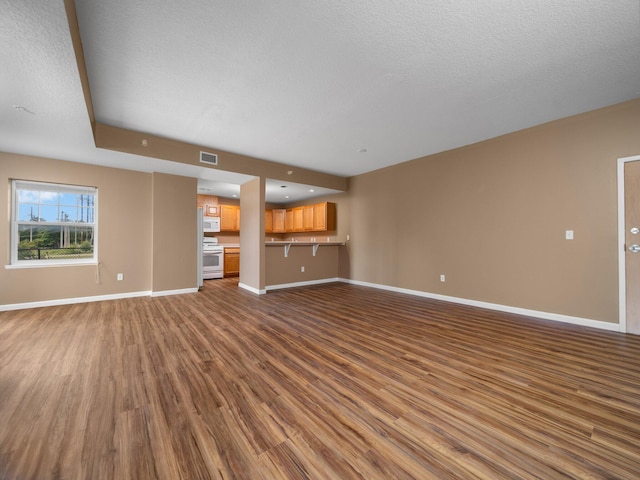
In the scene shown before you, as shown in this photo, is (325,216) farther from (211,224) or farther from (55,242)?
(55,242)

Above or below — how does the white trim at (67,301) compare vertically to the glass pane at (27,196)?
below

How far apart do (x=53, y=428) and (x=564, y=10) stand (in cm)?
416

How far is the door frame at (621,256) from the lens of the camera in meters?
2.89

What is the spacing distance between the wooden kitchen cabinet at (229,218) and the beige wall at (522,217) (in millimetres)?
4803

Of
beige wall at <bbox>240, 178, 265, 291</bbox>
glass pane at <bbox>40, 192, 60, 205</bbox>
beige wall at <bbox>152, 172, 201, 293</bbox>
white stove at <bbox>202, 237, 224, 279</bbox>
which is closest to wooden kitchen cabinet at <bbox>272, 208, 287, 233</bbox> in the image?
white stove at <bbox>202, 237, 224, 279</bbox>

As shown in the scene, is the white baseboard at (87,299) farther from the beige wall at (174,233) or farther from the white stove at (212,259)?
the white stove at (212,259)

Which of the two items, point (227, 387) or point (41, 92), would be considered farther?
point (41, 92)

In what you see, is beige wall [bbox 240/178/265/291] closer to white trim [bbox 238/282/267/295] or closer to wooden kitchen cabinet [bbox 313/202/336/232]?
white trim [bbox 238/282/267/295]

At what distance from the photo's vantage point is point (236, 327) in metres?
3.12

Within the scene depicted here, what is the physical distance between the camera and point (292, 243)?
568cm

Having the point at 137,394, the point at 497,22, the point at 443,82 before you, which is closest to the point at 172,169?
the point at 137,394

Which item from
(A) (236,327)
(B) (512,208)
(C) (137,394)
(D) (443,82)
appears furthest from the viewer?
(B) (512,208)

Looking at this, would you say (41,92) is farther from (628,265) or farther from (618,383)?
(628,265)

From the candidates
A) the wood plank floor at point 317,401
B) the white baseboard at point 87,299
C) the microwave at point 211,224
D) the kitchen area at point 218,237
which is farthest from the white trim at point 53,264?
the microwave at point 211,224
